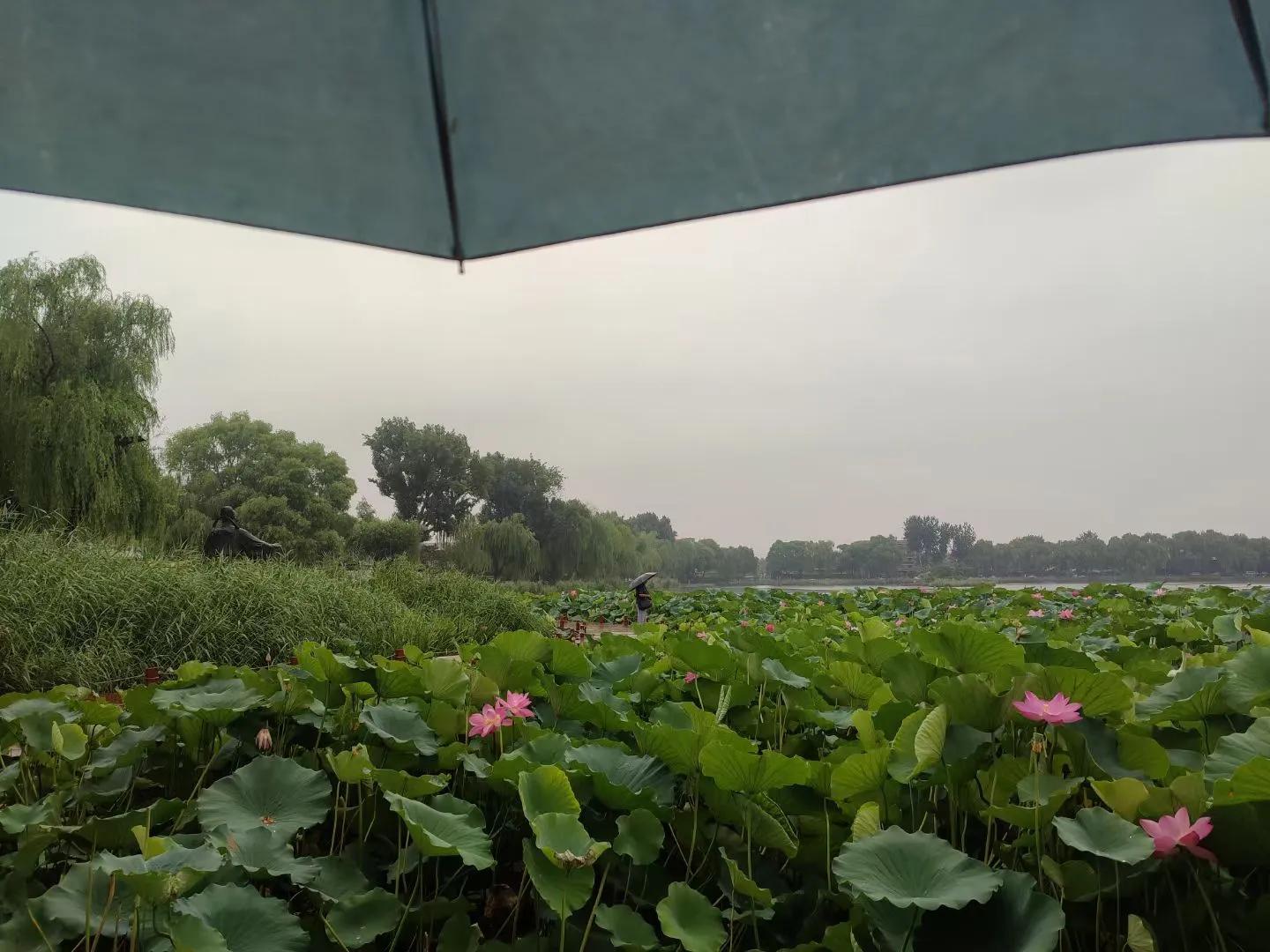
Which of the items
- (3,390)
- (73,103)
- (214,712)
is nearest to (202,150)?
(73,103)

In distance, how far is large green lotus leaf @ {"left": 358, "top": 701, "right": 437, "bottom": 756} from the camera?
0.90 metres

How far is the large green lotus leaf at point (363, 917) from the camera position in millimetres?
668

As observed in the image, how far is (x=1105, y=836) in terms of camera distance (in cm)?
60

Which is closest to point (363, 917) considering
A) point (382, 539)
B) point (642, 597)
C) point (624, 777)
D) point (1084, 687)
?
point (624, 777)

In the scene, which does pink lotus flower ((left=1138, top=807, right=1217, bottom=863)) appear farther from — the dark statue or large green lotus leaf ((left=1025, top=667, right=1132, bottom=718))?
the dark statue

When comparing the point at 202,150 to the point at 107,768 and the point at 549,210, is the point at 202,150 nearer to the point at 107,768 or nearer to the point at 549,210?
the point at 549,210

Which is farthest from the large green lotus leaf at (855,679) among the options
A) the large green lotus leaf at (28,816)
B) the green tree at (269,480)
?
the green tree at (269,480)

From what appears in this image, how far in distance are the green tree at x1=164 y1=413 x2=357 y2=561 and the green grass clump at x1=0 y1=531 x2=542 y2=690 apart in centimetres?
1583

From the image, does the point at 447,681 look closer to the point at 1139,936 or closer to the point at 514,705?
the point at 514,705

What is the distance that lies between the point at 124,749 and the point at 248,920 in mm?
478

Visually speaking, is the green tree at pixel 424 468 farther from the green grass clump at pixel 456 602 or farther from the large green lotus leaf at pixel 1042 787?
the large green lotus leaf at pixel 1042 787

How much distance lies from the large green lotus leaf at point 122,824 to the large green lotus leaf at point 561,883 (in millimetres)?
459

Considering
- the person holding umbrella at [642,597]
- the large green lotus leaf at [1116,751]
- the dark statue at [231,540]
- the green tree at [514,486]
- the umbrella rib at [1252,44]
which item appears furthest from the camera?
the green tree at [514,486]

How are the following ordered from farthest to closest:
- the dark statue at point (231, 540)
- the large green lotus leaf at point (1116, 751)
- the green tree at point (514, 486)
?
the green tree at point (514, 486) → the dark statue at point (231, 540) → the large green lotus leaf at point (1116, 751)
